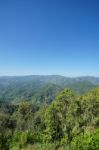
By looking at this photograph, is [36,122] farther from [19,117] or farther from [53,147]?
[53,147]

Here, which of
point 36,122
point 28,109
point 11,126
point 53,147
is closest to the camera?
point 53,147

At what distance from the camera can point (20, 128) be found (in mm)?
81188

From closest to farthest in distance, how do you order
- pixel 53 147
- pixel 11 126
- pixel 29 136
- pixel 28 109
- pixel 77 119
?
1. pixel 53 147
2. pixel 77 119
3. pixel 29 136
4. pixel 28 109
5. pixel 11 126

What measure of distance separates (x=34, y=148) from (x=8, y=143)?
5.40m

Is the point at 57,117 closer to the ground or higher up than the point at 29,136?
higher up

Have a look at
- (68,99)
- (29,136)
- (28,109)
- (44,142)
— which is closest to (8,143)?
(29,136)

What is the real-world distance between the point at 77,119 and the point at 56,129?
4762 millimetres

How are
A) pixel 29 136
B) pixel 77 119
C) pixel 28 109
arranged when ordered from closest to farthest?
pixel 77 119 → pixel 29 136 → pixel 28 109

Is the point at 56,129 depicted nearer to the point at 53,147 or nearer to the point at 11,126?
the point at 53,147

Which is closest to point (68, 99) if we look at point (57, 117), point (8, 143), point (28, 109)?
point (57, 117)

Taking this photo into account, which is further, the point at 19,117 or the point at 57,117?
the point at 19,117

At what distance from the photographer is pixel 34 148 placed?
38.8m

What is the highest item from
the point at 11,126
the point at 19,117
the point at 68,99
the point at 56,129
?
the point at 68,99

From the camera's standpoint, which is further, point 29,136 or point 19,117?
point 19,117
